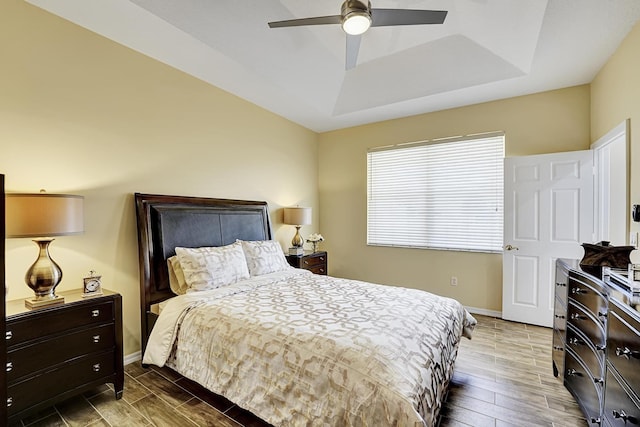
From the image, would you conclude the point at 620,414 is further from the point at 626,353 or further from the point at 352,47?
the point at 352,47

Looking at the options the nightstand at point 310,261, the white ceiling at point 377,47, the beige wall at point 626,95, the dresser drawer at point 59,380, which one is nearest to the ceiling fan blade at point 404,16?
the white ceiling at point 377,47

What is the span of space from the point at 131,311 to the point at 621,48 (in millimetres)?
4987

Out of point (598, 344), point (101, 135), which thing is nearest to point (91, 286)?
point (101, 135)

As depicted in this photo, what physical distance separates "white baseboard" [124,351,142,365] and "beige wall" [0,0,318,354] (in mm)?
43

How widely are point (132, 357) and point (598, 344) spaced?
139 inches

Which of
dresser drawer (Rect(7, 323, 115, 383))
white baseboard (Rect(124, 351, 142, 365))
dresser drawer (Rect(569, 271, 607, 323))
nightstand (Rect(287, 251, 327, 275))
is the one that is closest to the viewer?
dresser drawer (Rect(569, 271, 607, 323))

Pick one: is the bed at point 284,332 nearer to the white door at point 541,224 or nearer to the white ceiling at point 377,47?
the white ceiling at point 377,47

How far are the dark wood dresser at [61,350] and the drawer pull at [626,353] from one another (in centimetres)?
299

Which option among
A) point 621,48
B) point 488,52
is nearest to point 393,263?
point 488,52

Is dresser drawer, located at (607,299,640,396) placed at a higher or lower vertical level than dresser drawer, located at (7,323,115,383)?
higher

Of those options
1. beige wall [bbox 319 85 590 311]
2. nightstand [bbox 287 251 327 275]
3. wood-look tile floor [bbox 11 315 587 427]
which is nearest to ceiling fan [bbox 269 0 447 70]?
beige wall [bbox 319 85 590 311]

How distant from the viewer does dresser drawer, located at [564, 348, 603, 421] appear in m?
1.69

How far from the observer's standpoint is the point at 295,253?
4.22 meters

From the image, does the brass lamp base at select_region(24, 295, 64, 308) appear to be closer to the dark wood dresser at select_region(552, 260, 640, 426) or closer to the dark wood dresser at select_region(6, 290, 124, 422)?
the dark wood dresser at select_region(6, 290, 124, 422)
